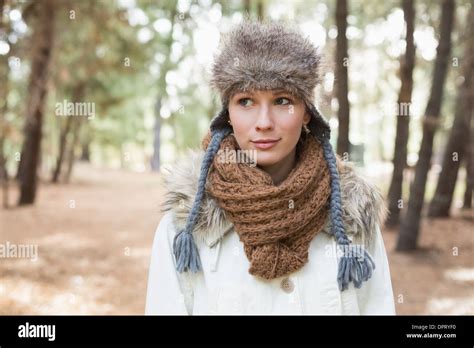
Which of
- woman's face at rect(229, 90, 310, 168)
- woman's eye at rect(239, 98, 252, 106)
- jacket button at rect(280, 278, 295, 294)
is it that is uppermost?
woman's eye at rect(239, 98, 252, 106)

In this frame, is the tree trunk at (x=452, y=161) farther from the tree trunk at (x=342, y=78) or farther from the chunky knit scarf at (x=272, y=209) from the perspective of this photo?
the chunky knit scarf at (x=272, y=209)

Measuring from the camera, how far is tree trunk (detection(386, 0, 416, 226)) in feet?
28.0

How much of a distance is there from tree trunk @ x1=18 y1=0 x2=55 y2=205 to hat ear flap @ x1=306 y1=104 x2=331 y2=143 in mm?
6708

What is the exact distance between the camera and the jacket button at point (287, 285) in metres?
2.04

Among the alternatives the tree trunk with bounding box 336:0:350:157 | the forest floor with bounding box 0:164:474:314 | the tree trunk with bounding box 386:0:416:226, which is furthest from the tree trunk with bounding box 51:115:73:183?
the tree trunk with bounding box 336:0:350:157

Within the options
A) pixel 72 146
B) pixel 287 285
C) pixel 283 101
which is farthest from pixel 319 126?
pixel 72 146

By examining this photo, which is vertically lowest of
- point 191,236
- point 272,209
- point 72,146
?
point 191,236

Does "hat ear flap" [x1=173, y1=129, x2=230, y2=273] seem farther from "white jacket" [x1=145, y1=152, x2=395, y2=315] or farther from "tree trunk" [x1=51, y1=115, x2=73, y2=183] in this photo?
"tree trunk" [x1=51, y1=115, x2=73, y2=183]

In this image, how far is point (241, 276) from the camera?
6.72 ft

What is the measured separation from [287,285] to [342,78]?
19.4 feet

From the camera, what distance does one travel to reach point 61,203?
1355 centimetres

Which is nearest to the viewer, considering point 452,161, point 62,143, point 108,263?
point 108,263

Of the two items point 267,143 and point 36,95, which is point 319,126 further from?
point 36,95
